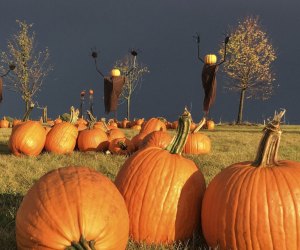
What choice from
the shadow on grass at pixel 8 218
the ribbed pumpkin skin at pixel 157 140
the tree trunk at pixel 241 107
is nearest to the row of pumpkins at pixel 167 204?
the shadow on grass at pixel 8 218

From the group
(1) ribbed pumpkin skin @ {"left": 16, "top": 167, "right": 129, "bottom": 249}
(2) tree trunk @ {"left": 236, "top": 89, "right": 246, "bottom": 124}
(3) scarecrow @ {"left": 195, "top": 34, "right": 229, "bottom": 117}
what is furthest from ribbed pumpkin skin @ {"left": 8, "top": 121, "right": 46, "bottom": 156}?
(2) tree trunk @ {"left": 236, "top": 89, "right": 246, "bottom": 124}

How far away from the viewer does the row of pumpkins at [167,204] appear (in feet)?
8.67

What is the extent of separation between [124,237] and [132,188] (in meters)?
0.63

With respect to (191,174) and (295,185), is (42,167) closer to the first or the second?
(191,174)

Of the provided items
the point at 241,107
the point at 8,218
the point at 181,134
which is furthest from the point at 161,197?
the point at 241,107

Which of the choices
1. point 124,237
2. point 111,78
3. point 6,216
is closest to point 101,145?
point 6,216

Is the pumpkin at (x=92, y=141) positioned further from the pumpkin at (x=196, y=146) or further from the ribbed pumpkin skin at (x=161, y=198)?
the ribbed pumpkin skin at (x=161, y=198)

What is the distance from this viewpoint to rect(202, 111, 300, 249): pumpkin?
3.02m

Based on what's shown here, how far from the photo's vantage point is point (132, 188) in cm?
342

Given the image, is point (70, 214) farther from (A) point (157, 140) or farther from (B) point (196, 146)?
(B) point (196, 146)

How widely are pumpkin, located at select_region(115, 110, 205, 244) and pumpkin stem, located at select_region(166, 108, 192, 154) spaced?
14 cm

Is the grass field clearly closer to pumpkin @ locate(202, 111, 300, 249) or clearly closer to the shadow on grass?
the shadow on grass

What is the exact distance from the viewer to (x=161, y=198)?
336 centimetres

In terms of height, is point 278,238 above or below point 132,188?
below
